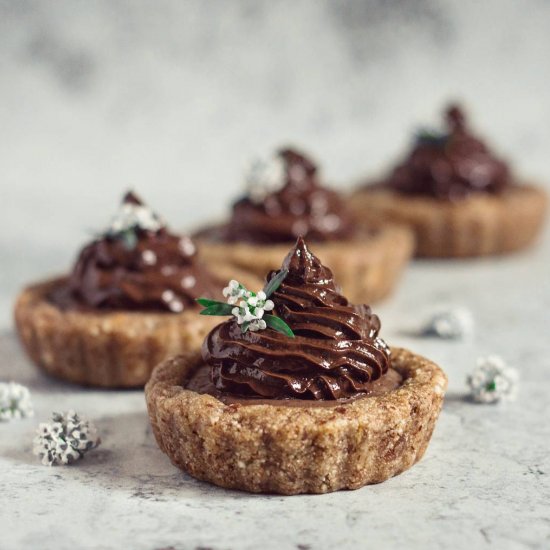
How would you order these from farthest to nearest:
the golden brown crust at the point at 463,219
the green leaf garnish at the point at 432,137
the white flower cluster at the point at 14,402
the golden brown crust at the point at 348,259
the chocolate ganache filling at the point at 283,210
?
the green leaf garnish at the point at 432,137, the golden brown crust at the point at 463,219, the chocolate ganache filling at the point at 283,210, the golden brown crust at the point at 348,259, the white flower cluster at the point at 14,402

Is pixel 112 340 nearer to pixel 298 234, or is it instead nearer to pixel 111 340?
pixel 111 340

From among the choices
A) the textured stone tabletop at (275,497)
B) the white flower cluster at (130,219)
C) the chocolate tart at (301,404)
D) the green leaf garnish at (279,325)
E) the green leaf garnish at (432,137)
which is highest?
the green leaf garnish at (432,137)

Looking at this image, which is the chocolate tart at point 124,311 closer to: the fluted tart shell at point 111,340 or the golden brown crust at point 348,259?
the fluted tart shell at point 111,340

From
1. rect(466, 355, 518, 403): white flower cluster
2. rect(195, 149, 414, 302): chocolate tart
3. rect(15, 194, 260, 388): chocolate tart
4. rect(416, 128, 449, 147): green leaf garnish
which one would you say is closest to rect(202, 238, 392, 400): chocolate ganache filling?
rect(466, 355, 518, 403): white flower cluster

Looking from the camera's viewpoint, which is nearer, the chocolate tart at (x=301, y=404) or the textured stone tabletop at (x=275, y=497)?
the textured stone tabletop at (x=275, y=497)

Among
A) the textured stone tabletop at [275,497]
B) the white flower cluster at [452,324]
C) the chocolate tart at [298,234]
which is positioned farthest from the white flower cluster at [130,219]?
the white flower cluster at [452,324]

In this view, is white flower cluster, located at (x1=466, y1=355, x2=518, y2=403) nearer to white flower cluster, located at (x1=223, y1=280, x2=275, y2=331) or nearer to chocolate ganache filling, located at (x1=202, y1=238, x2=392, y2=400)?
chocolate ganache filling, located at (x1=202, y1=238, x2=392, y2=400)
